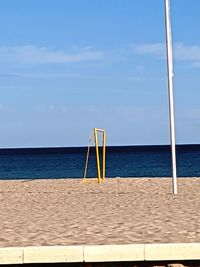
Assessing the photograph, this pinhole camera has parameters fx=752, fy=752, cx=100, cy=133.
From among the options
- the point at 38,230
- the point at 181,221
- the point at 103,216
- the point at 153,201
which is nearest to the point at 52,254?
the point at 38,230

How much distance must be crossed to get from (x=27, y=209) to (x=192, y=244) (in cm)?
789

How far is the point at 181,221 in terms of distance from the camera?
1222 cm

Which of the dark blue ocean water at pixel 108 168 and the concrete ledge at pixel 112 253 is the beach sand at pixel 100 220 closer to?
the concrete ledge at pixel 112 253

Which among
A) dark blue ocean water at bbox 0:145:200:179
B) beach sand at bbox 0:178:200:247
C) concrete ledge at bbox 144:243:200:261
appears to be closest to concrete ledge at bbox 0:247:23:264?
beach sand at bbox 0:178:200:247

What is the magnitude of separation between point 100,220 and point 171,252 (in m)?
4.31

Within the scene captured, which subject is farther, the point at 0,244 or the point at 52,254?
the point at 0,244

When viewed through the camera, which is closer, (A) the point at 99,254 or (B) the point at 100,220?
(A) the point at 99,254

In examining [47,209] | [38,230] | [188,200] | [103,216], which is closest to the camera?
[38,230]

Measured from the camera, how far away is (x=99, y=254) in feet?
27.8

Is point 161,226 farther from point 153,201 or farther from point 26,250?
point 153,201

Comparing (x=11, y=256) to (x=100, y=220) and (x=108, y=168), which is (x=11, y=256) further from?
(x=108, y=168)

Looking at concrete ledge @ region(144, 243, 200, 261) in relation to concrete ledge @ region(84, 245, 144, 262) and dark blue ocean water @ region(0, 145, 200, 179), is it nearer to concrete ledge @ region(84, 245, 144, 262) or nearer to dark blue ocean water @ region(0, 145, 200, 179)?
concrete ledge @ region(84, 245, 144, 262)

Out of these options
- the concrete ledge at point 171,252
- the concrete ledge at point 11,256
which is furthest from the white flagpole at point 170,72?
the concrete ledge at point 11,256

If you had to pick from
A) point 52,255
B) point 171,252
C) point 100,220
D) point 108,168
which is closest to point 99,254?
point 52,255
